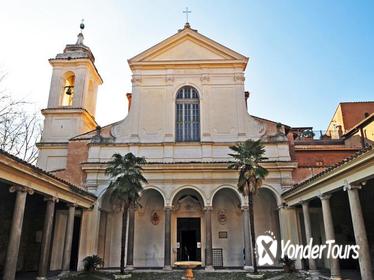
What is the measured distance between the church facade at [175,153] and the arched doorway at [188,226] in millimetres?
61

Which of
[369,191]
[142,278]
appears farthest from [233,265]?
[369,191]

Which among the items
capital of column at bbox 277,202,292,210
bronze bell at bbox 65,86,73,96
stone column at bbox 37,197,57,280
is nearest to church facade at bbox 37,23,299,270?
capital of column at bbox 277,202,292,210

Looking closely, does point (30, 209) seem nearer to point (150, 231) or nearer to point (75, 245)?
point (75, 245)

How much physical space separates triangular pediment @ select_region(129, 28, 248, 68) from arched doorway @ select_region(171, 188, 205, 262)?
29.7 ft

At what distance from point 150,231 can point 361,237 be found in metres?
12.6

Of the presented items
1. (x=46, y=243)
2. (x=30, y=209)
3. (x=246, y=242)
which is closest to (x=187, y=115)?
(x=246, y=242)

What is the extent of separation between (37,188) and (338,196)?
14.4 m

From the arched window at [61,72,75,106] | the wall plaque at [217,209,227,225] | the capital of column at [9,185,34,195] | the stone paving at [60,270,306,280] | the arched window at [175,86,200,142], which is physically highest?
the arched window at [61,72,75,106]

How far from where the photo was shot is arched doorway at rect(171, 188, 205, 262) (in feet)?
64.2

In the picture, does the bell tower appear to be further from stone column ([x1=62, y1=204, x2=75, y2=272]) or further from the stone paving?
the stone paving

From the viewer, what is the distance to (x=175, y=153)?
1975 cm

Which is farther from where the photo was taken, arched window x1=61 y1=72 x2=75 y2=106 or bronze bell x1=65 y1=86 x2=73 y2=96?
bronze bell x1=65 y1=86 x2=73 y2=96

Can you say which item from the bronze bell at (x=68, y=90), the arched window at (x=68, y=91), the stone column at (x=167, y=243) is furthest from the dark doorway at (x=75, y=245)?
the bronze bell at (x=68, y=90)

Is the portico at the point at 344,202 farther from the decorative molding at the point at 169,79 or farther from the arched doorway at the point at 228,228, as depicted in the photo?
the decorative molding at the point at 169,79
